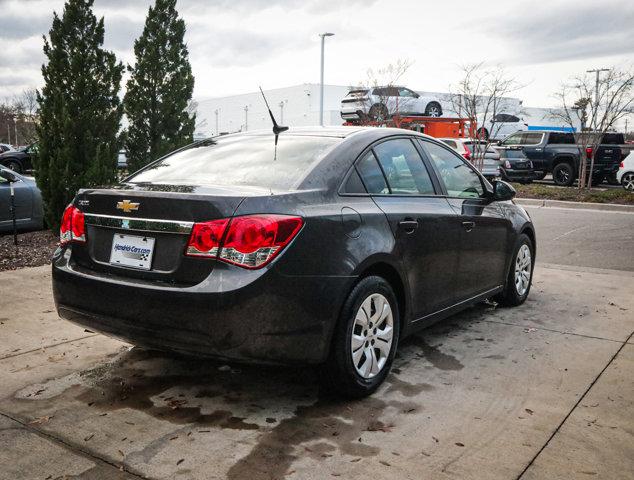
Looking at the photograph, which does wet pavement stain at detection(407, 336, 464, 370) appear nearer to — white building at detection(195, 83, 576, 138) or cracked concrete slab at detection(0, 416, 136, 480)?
cracked concrete slab at detection(0, 416, 136, 480)

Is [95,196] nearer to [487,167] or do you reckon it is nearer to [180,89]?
[180,89]

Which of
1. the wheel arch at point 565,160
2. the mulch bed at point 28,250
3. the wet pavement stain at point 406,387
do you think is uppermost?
the wheel arch at point 565,160

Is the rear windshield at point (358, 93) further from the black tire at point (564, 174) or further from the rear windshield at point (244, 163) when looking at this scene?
the rear windshield at point (244, 163)

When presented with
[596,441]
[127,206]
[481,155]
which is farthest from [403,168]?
[481,155]

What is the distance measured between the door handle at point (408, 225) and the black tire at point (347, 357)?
41 centimetres

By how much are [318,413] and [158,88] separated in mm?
8614

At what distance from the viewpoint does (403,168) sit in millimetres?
4328

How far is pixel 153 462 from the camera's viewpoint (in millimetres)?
2906

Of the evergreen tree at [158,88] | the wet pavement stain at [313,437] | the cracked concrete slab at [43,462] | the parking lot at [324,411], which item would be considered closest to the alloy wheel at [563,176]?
the evergreen tree at [158,88]

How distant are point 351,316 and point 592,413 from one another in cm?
141

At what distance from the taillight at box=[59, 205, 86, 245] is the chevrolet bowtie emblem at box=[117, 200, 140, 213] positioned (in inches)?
13.6

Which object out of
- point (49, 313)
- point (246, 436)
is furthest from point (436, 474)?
point (49, 313)

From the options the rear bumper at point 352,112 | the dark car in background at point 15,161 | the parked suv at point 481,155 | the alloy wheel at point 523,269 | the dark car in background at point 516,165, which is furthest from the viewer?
the rear bumper at point 352,112

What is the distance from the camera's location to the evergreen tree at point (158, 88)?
10.8 metres
